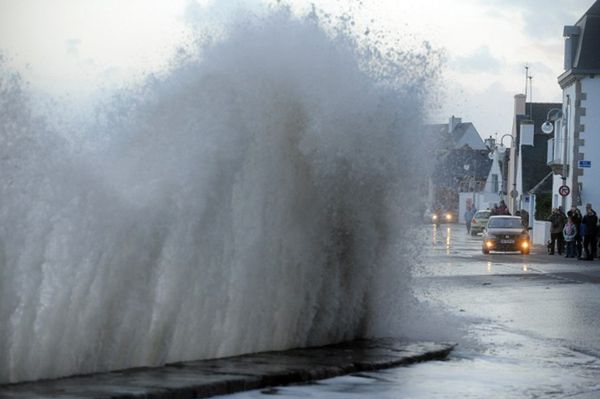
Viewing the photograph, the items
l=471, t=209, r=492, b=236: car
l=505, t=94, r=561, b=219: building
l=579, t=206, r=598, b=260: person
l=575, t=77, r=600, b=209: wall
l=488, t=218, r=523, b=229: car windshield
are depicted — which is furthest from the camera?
l=505, t=94, r=561, b=219: building

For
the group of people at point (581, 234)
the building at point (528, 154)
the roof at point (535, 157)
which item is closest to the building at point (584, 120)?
the group of people at point (581, 234)

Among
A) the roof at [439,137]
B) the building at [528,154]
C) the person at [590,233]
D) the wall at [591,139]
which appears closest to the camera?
the roof at [439,137]

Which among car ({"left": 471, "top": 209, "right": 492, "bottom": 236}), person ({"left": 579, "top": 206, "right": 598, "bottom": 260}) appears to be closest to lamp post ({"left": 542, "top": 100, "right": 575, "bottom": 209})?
car ({"left": 471, "top": 209, "right": 492, "bottom": 236})

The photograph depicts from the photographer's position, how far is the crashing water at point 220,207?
10.5 m

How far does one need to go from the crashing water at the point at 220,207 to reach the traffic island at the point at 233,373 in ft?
1.54

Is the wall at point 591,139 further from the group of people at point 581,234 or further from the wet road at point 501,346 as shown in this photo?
the wet road at point 501,346

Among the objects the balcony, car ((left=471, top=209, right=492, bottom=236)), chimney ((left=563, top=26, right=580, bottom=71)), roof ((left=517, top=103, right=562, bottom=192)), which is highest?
chimney ((left=563, top=26, right=580, bottom=71))

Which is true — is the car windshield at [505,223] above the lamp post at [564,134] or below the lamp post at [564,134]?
below

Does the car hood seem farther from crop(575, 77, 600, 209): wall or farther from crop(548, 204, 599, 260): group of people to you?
crop(575, 77, 600, 209): wall

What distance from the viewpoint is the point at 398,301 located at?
14.8 m

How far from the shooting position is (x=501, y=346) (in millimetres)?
14719

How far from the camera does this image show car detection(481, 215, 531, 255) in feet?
164

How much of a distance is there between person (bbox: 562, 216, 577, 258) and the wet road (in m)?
17.6

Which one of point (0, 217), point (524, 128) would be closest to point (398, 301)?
point (0, 217)
